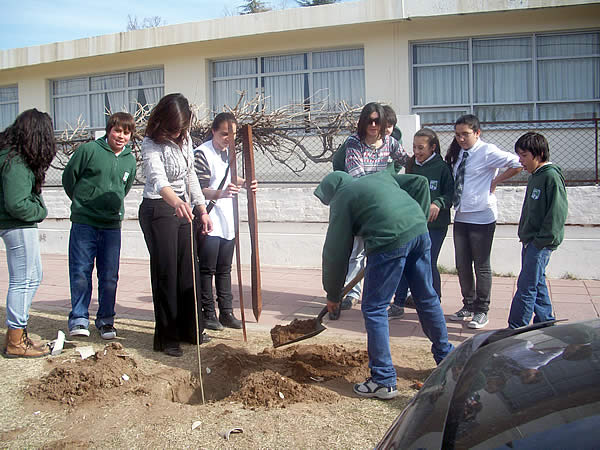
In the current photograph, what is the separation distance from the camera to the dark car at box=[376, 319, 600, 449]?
56.3 inches

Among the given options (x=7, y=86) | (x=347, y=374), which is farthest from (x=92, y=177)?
(x=7, y=86)

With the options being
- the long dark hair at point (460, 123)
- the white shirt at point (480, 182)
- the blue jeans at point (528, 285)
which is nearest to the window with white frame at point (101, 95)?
→ the long dark hair at point (460, 123)

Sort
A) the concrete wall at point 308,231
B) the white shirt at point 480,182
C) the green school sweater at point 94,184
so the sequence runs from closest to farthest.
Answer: the green school sweater at point 94,184, the white shirt at point 480,182, the concrete wall at point 308,231

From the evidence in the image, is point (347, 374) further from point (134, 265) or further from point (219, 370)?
point (134, 265)

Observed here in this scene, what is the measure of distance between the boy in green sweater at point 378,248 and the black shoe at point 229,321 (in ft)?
6.20

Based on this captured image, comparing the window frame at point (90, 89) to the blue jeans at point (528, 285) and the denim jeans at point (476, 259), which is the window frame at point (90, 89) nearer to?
the denim jeans at point (476, 259)

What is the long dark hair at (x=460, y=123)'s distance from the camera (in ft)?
17.3

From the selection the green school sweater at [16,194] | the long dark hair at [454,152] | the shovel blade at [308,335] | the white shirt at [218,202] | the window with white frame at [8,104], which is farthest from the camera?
the window with white frame at [8,104]

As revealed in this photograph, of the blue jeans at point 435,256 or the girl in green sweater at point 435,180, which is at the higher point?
the girl in green sweater at point 435,180

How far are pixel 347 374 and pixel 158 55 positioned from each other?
37.9 ft

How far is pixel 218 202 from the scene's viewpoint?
5.12 metres

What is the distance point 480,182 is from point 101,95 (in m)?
12.2

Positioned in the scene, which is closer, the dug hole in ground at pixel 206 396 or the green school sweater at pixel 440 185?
the dug hole in ground at pixel 206 396

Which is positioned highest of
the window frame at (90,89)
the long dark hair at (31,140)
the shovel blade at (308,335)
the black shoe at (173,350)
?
the window frame at (90,89)
